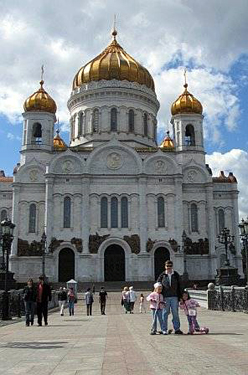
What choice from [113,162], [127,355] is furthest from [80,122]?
[127,355]

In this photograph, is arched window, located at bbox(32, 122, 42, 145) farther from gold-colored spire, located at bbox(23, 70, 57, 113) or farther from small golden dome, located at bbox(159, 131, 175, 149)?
small golden dome, located at bbox(159, 131, 175, 149)

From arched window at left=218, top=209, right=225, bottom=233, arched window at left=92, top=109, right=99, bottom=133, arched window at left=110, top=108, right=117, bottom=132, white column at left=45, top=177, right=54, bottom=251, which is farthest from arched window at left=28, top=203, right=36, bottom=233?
arched window at left=218, top=209, right=225, bottom=233

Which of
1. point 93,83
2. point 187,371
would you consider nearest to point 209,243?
point 93,83

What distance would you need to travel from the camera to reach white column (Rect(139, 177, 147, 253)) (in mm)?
42125

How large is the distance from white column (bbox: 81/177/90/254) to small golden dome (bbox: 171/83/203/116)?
489 inches

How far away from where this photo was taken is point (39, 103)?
151ft

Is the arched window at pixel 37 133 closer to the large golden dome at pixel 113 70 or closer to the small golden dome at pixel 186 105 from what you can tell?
the large golden dome at pixel 113 70

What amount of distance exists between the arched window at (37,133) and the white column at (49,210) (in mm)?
5087

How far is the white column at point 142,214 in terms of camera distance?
138 ft

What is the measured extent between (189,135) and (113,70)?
1083 cm

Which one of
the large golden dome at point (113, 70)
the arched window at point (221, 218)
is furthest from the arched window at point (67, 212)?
the arched window at point (221, 218)

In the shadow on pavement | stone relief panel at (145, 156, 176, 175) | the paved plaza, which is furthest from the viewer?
stone relief panel at (145, 156, 176, 175)

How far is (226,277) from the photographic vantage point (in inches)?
1034

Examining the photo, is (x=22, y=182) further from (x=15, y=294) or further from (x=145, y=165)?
(x=15, y=294)
